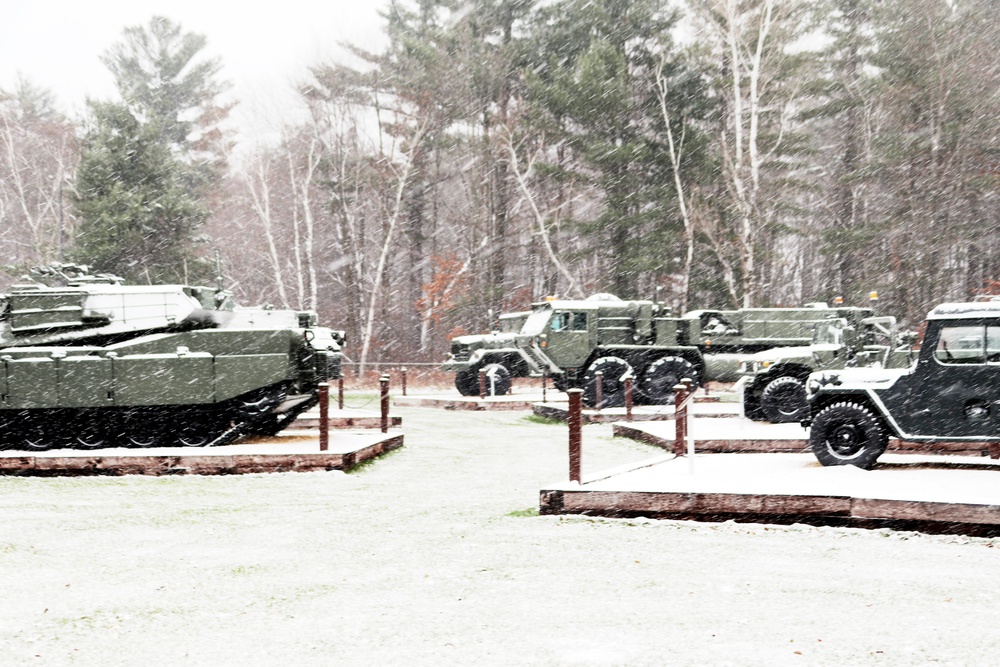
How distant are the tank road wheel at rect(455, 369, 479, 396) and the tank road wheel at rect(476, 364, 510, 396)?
2.48 ft

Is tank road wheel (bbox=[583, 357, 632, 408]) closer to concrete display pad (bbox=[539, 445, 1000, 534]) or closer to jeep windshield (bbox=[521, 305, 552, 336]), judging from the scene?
jeep windshield (bbox=[521, 305, 552, 336])

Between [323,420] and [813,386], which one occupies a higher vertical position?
[813,386]

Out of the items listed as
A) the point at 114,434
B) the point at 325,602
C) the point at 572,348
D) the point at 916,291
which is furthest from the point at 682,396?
the point at 916,291

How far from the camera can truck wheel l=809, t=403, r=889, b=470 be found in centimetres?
917

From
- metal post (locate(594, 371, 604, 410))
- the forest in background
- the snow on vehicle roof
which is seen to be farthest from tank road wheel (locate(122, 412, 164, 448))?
the forest in background

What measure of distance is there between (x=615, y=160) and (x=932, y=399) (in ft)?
81.0

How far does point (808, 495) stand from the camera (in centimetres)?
751

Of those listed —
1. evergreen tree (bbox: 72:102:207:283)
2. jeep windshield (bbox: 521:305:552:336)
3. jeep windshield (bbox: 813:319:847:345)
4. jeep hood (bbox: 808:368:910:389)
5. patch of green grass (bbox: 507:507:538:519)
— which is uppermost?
evergreen tree (bbox: 72:102:207:283)

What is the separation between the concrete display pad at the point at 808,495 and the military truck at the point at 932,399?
0.94 ft

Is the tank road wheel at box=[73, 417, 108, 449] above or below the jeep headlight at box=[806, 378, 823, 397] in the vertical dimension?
below

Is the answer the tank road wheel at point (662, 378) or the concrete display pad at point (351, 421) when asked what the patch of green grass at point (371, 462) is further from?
the tank road wheel at point (662, 378)

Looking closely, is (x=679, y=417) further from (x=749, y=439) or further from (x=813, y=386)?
(x=749, y=439)

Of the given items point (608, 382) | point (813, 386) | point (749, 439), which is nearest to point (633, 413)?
point (608, 382)

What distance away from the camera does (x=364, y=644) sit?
4.68 metres
